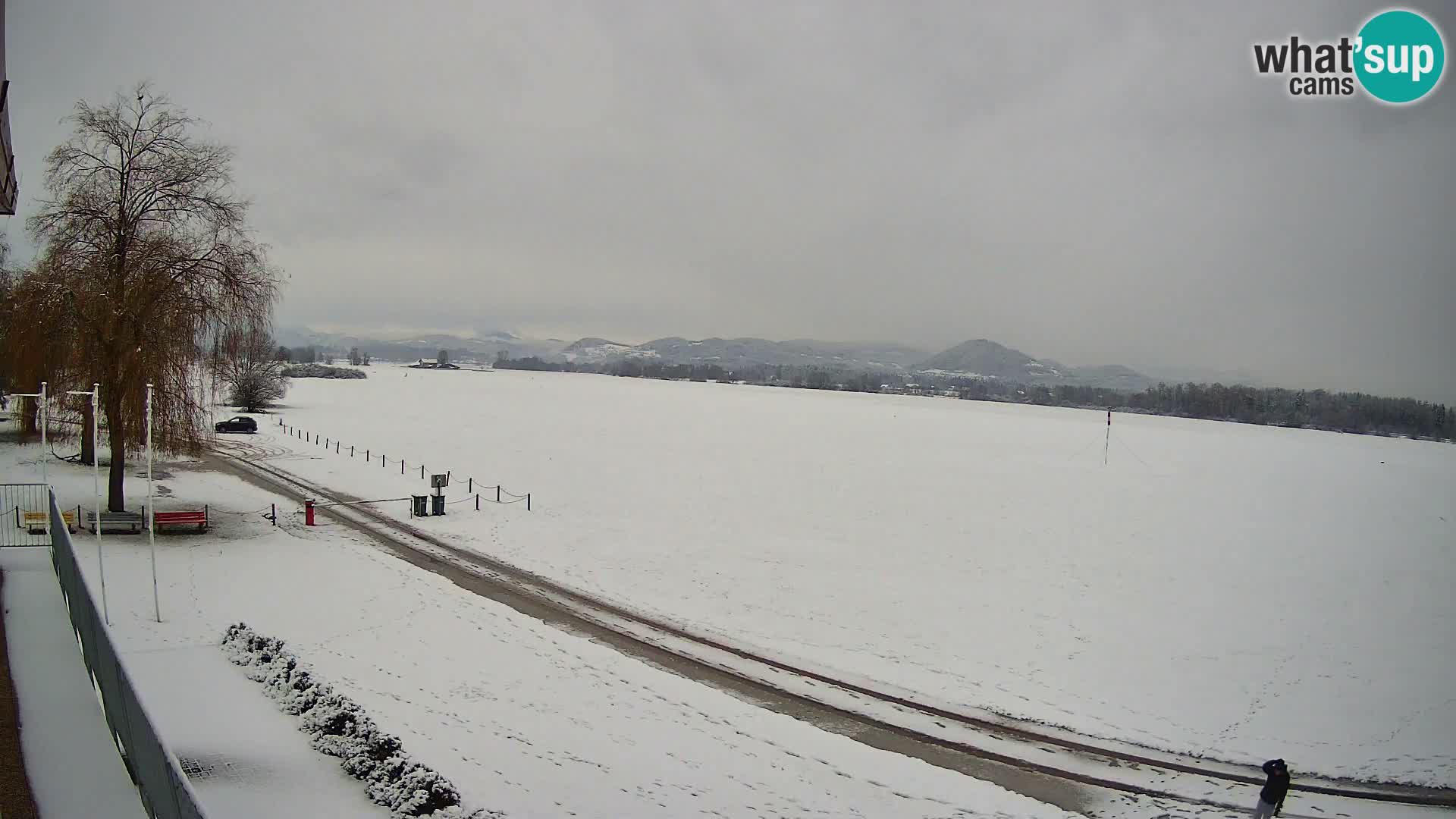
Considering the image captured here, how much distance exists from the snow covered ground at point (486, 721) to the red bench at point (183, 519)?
176 inches

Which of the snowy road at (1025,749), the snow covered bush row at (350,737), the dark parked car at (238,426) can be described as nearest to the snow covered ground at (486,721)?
the snow covered bush row at (350,737)

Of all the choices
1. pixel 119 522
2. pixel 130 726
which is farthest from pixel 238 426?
pixel 130 726

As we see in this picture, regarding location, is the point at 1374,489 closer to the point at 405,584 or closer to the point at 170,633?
the point at 405,584

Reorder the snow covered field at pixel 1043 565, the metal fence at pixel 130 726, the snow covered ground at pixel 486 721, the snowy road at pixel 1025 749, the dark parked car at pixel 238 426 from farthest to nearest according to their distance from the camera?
the dark parked car at pixel 238 426, the snow covered field at pixel 1043 565, the snowy road at pixel 1025 749, the snow covered ground at pixel 486 721, the metal fence at pixel 130 726

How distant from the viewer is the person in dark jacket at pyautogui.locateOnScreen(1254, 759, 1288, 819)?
9.51 meters

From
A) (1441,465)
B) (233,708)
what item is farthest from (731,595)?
(1441,465)

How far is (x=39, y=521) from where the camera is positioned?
65.5ft

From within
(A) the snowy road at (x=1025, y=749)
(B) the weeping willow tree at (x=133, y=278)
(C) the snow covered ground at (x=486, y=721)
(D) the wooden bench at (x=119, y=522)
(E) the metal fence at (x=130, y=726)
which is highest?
(B) the weeping willow tree at (x=133, y=278)

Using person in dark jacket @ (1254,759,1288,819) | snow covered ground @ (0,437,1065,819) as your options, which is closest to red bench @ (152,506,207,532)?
snow covered ground @ (0,437,1065,819)

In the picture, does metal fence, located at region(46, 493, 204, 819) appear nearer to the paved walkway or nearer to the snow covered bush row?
the paved walkway

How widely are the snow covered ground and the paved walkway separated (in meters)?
1.07

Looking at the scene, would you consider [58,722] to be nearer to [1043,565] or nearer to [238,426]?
[1043,565]

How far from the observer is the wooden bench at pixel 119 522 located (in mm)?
21750

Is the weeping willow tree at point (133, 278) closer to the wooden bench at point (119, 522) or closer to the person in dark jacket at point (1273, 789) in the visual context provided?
the wooden bench at point (119, 522)
